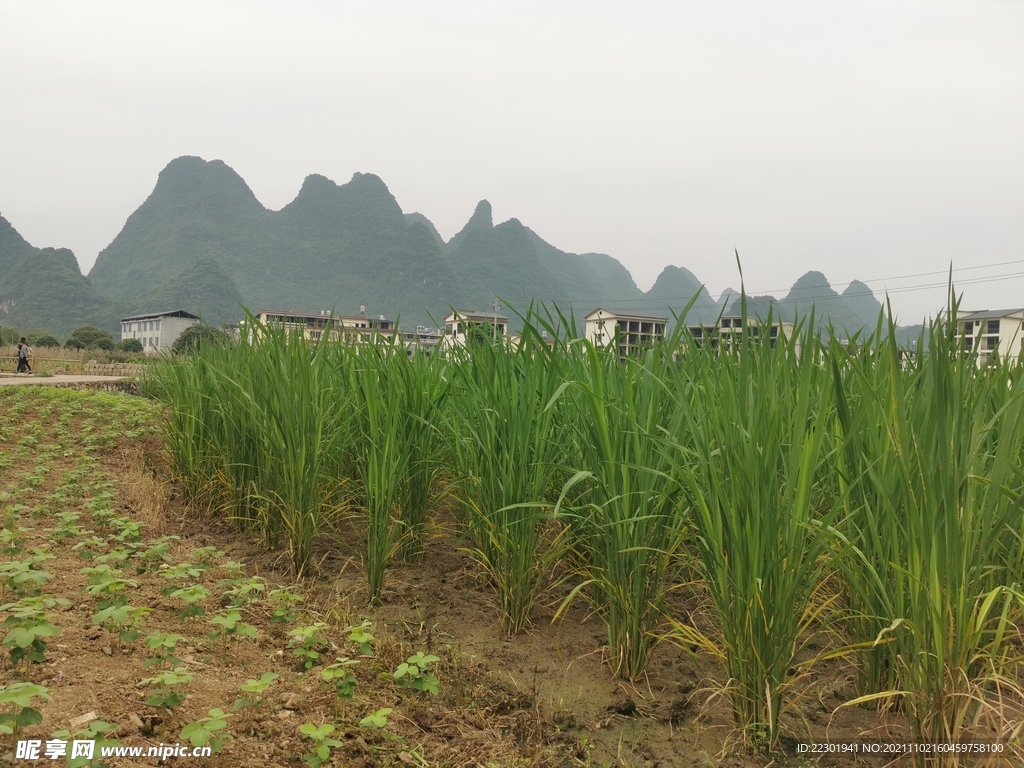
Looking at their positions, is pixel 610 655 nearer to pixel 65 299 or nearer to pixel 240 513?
pixel 240 513

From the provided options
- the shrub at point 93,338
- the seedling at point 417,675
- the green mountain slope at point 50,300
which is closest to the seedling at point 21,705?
the seedling at point 417,675

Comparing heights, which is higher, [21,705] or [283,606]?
[21,705]

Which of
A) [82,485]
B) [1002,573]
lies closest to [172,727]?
[1002,573]

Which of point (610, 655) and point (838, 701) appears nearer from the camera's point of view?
point (838, 701)

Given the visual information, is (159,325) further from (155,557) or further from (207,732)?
(207,732)

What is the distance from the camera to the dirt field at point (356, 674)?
5.70ft

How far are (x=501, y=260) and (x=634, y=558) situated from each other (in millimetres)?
103864

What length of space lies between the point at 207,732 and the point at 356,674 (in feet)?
2.45

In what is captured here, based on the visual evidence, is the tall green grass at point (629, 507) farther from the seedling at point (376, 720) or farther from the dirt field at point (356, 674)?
the seedling at point (376, 720)

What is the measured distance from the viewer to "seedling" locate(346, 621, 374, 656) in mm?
2148

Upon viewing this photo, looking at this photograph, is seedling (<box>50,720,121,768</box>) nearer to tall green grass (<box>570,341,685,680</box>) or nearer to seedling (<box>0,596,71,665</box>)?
seedling (<box>0,596,71,665</box>)

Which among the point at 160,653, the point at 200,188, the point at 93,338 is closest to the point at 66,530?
the point at 160,653

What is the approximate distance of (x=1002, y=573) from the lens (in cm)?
203

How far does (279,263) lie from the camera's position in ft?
309
